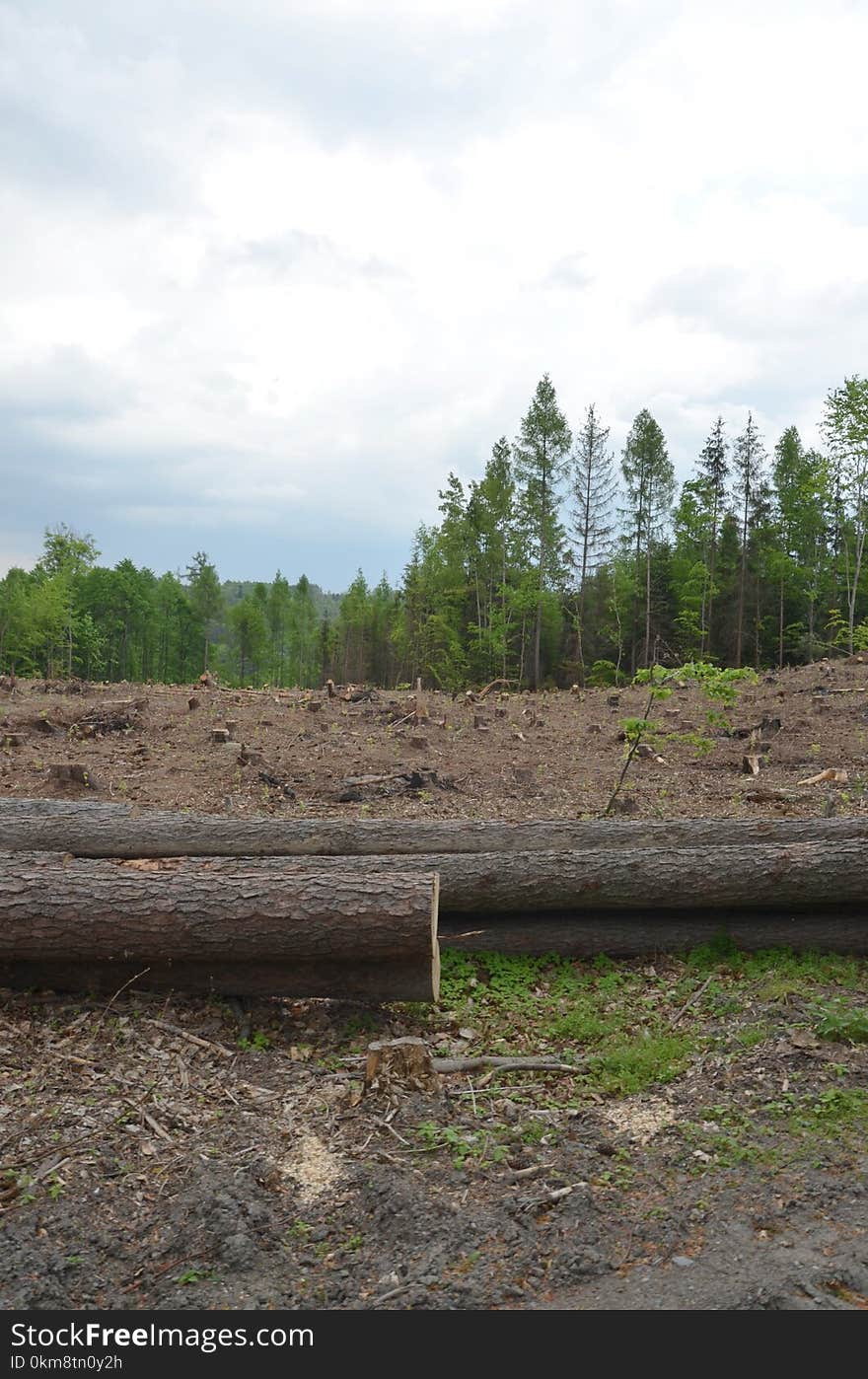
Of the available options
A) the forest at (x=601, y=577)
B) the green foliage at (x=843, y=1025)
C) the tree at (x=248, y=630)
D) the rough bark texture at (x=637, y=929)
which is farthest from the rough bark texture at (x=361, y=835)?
the tree at (x=248, y=630)

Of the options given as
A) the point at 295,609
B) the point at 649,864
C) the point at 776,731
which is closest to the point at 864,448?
the point at 776,731

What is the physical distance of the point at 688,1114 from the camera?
4.50m

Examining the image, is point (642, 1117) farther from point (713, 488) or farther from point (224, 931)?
point (713, 488)

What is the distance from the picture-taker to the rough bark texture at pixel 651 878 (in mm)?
6414

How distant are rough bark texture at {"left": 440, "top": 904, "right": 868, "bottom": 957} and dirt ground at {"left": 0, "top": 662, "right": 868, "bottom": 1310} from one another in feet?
0.45

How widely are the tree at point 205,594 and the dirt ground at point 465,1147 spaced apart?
61.8 meters

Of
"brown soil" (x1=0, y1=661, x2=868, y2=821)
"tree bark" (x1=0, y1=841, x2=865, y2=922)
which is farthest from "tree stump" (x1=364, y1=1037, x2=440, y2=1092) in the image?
"brown soil" (x1=0, y1=661, x2=868, y2=821)

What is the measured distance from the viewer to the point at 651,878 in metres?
6.53

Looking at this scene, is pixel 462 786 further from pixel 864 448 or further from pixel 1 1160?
pixel 864 448

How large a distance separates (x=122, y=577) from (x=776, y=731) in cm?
5861

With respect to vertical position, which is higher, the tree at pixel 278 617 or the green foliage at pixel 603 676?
the tree at pixel 278 617

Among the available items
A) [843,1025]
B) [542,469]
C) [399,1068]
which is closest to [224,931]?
[399,1068]

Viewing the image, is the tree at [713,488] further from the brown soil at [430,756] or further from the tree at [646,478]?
the brown soil at [430,756]

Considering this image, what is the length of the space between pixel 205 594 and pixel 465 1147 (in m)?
64.7
